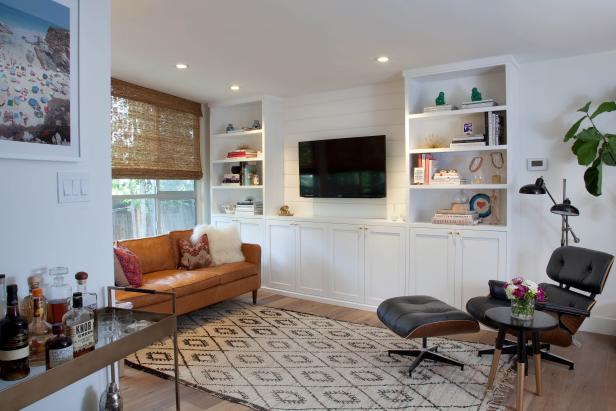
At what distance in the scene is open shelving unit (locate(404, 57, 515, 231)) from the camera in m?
3.92

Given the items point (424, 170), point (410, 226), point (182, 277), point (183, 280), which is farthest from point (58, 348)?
point (424, 170)

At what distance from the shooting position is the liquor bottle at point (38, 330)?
1516mm

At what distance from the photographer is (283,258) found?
5.30 metres

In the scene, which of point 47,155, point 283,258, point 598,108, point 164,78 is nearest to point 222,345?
point 283,258

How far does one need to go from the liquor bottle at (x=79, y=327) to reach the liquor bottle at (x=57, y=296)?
37 millimetres

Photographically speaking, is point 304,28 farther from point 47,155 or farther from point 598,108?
point 598,108

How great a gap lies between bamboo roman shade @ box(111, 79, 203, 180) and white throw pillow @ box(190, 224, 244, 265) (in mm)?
958

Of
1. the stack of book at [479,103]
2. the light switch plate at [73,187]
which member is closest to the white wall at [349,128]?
the stack of book at [479,103]

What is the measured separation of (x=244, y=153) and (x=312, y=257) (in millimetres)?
1605

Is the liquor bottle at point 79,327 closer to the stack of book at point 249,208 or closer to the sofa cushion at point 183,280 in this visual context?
the sofa cushion at point 183,280

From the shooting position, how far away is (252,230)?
18.1ft

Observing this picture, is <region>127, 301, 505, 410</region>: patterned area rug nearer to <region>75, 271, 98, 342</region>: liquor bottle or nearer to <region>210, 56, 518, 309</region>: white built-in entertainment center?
<region>210, 56, 518, 309</region>: white built-in entertainment center

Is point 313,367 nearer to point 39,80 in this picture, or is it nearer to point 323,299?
point 323,299

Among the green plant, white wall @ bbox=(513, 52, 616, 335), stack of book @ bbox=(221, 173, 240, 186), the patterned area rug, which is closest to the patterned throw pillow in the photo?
the patterned area rug
